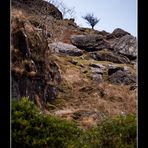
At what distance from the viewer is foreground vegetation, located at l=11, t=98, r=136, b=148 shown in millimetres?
3438

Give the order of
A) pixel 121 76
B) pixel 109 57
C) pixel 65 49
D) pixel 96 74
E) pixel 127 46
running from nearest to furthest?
pixel 121 76, pixel 96 74, pixel 65 49, pixel 109 57, pixel 127 46

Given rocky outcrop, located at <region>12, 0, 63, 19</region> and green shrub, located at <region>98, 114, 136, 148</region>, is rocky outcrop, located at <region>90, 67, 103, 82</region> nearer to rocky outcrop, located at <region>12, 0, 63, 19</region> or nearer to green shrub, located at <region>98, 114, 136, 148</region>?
rocky outcrop, located at <region>12, 0, 63, 19</region>

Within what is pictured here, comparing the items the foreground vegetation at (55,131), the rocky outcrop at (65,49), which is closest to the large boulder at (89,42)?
the rocky outcrop at (65,49)

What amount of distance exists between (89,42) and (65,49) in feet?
3.17

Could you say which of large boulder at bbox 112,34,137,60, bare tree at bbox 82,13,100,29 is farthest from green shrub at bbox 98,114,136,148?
large boulder at bbox 112,34,137,60

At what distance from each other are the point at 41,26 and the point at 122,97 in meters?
2.34

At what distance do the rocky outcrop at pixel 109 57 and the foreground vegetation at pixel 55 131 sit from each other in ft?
22.6

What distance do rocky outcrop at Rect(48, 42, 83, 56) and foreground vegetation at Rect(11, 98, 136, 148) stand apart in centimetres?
589

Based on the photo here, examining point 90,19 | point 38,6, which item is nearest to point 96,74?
point 90,19

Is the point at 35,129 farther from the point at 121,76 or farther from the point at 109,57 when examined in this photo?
the point at 109,57

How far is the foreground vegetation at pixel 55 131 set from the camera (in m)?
3.44

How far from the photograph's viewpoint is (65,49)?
1047 cm

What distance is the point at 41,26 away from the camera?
8492 mm
